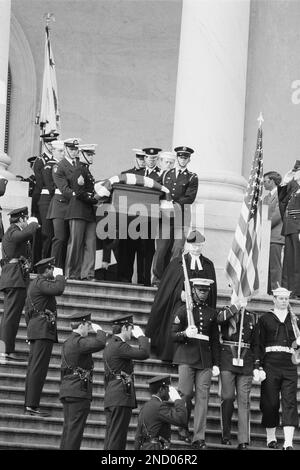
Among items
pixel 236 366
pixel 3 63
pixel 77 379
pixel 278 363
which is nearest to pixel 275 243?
pixel 278 363

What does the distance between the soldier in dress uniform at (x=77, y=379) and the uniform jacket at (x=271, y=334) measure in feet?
8.76

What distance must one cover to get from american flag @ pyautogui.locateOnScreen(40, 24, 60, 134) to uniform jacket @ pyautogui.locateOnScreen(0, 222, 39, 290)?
7.48 metres

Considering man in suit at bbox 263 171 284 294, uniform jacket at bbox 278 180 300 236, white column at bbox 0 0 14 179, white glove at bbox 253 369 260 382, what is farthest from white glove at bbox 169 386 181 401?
white column at bbox 0 0 14 179

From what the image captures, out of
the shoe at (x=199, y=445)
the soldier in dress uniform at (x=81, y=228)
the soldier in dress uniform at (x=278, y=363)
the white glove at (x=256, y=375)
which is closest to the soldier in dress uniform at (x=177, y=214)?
the soldier in dress uniform at (x=81, y=228)

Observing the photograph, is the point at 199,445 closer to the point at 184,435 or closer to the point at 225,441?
the point at 184,435

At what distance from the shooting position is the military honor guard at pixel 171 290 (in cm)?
2259

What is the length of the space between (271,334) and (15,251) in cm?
385

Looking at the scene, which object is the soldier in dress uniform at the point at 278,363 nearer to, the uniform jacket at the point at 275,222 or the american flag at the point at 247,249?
the american flag at the point at 247,249

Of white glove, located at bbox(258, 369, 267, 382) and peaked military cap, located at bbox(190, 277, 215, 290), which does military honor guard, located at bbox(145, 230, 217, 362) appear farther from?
white glove, located at bbox(258, 369, 267, 382)

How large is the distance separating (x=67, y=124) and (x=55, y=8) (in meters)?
2.45

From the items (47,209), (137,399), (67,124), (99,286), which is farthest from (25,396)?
(67,124)

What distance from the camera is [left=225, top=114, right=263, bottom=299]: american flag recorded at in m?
22.5

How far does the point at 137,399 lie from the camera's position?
838 inches

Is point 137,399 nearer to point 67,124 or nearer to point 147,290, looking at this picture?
point 147,290
